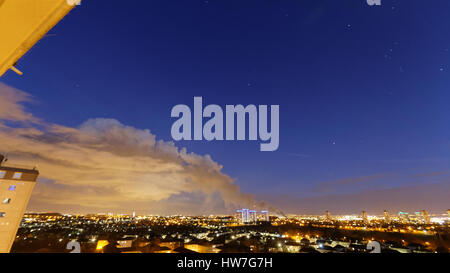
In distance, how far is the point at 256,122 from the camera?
5.39 meters

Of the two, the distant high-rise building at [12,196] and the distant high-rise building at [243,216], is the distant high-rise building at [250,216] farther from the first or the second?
the distant high-rise building at [12,196]

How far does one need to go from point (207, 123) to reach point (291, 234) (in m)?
36.3

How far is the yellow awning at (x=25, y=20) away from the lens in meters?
0.99

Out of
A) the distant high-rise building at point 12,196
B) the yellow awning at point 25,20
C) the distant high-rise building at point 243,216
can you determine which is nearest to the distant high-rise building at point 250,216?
the distant high-rise building at point 243,216

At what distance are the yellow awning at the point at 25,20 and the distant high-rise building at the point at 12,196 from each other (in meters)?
19.1

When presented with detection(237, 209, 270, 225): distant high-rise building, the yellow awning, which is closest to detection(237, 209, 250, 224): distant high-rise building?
detection(237, 209, 270, 225): distant high-rise building

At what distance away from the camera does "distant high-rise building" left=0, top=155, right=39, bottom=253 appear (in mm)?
13656

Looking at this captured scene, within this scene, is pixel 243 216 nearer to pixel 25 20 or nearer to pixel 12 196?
pixel 12 196
